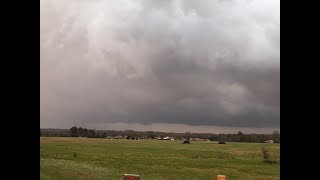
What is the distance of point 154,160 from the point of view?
2578 cm

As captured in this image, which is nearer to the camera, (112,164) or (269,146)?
(112,164)

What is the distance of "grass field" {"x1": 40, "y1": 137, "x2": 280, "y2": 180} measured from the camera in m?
20.1

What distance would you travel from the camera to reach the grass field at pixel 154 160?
20109mm
